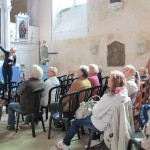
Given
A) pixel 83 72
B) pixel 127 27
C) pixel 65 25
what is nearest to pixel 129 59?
pixel 127 27

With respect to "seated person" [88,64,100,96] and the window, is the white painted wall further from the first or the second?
"seated person" [88,64,100,96]

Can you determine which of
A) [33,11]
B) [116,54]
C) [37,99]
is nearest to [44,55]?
[33,11]

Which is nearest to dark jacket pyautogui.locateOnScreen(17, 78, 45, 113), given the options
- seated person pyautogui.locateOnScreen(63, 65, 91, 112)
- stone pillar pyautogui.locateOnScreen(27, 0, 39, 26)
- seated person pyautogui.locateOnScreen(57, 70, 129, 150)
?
seated person pyautogui.locateOnScreen(63, 65, 91, 112)

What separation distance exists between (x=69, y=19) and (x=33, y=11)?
6.36 ft

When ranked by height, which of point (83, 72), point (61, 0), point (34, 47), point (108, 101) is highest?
point (61, 0)

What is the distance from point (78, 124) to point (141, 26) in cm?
523

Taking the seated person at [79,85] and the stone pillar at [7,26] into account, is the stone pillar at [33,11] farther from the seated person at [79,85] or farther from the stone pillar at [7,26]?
the seated person at [79,85]

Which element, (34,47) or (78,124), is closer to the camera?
(78,124)

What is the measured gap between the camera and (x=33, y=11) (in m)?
11.1

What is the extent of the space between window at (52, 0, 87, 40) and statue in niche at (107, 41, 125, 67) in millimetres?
1367

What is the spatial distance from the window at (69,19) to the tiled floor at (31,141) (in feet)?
19.4

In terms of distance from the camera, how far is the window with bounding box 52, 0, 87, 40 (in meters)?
9.52

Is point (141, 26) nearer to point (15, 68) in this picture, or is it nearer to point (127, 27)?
point (127, 27)

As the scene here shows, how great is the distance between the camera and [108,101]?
9.22ft
